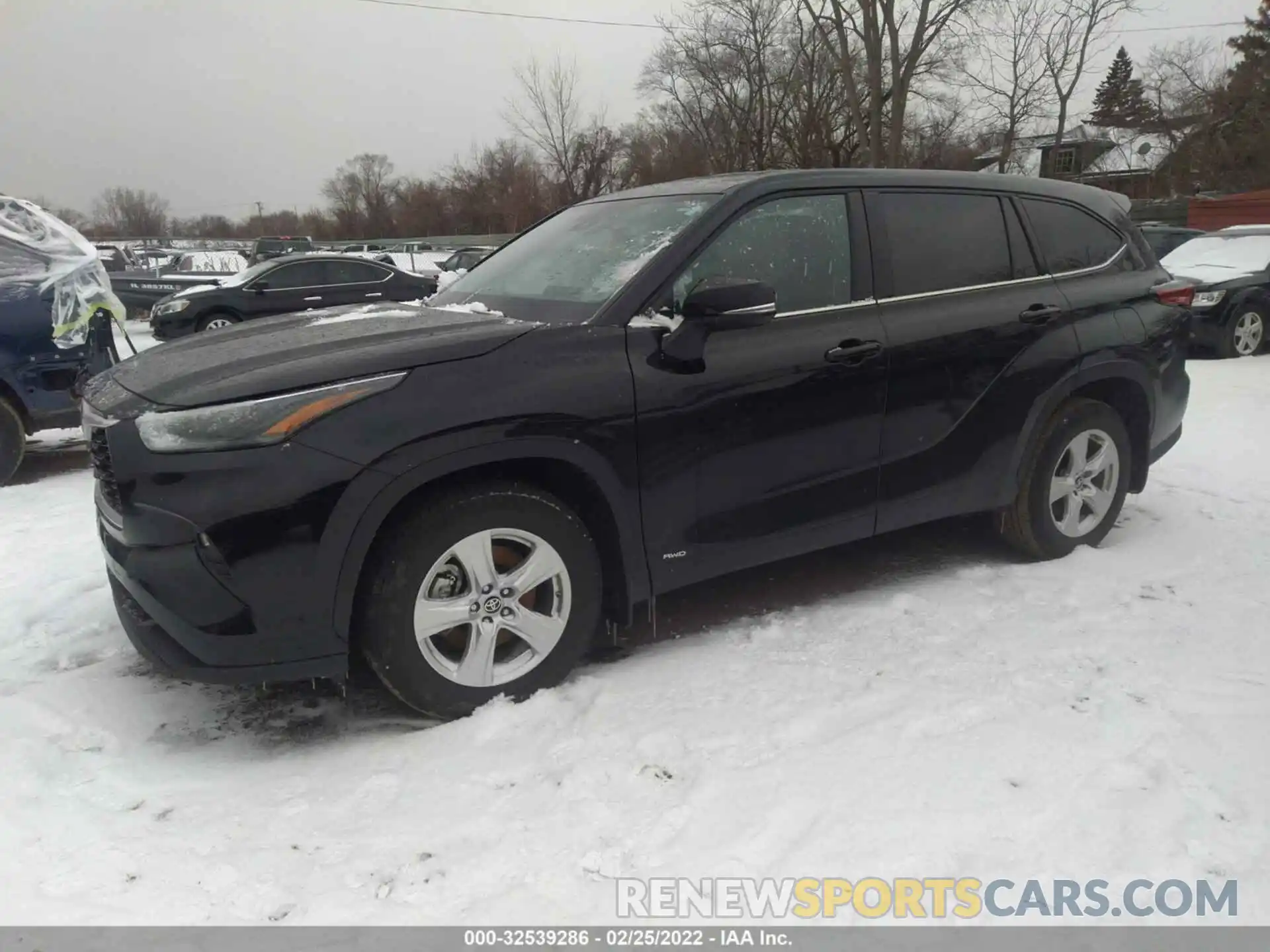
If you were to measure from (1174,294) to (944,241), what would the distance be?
1453 mm

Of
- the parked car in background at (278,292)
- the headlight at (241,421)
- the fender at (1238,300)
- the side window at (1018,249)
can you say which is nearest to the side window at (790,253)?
the side window at (1018,249)

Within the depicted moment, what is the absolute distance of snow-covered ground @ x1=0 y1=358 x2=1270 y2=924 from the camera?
2160 millimetres

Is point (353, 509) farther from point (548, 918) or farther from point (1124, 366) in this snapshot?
point (1124, 366)

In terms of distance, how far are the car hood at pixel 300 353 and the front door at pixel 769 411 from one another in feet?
2.01

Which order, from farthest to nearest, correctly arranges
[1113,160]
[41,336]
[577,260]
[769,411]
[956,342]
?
[1113,160]
[41,336]
[956,342]
[577,260]
[769,411]

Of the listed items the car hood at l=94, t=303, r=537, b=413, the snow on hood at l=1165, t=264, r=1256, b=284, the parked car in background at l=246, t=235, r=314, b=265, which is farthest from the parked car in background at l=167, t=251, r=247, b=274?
the car hood at l=94, t=303, r=537, b=413

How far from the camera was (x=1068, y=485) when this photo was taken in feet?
13.6

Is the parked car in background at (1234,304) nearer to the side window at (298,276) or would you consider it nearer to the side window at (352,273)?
the side window at (352,273)

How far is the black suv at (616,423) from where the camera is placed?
2.52 meters

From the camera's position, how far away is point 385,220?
8381cm

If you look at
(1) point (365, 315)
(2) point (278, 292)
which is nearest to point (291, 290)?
(2) point (278, 292)

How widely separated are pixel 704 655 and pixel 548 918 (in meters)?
1.39

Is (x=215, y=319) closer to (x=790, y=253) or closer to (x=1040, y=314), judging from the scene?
(x=790, y=253)

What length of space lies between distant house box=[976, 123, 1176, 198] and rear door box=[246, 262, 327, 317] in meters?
39.5
